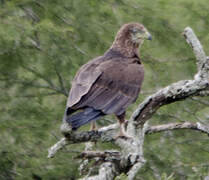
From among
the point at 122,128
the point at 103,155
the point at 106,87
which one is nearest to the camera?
the point at 103,155

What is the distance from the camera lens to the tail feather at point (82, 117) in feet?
12.7

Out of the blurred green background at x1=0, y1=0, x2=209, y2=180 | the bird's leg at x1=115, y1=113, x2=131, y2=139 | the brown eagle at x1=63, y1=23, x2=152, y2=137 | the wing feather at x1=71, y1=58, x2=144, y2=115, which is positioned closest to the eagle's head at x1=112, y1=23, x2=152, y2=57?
the brown eagle at x1=63, y1=23, x2=152, y2=137

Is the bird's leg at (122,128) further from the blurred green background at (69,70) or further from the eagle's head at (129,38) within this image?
the blurred green background at (69,70)

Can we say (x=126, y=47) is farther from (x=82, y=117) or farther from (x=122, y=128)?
(x=82, y=117)

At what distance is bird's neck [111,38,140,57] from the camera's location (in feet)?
18.0

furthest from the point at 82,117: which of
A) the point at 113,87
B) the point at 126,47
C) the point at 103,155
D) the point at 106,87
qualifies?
the point at 126,47

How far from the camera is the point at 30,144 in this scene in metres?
6.16

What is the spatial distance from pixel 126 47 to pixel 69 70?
103cm

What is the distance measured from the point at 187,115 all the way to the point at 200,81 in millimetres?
2221

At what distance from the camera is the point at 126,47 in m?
5.54

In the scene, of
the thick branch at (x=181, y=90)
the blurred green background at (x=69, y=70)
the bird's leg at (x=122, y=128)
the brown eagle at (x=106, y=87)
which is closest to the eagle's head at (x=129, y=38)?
the brown eagle at (x=106, y=87)

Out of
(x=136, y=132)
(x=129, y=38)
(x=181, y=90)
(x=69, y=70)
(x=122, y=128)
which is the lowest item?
(x=69, y=70)

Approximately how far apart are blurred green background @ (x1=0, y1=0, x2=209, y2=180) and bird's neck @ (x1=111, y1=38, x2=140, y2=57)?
29.6 inches

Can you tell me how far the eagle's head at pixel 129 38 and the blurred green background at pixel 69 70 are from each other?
0.76 m
